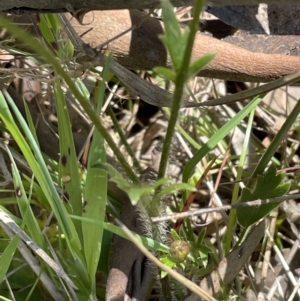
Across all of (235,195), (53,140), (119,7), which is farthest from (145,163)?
(119,7)

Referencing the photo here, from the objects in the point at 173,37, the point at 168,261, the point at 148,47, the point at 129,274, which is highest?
the point at 173,37

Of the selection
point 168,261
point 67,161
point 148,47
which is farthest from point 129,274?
point 148,47

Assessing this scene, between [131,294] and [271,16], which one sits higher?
[271,16]

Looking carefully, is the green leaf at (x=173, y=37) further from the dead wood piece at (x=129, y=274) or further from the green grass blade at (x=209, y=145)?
the dead wood piece at (x=129, y=274)

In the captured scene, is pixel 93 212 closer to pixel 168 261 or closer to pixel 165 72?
pixel 168 261

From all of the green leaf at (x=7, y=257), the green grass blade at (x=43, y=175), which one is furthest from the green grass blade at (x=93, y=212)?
the green leaf at (x=7, y=257)

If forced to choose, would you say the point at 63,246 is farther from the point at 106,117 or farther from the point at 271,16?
the point at 271,16

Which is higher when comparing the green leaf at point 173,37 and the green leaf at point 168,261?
the green leaf at point 173,37

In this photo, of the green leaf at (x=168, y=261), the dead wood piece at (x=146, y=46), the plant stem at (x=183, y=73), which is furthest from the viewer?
the dead wood piece at (x=146, y=46)

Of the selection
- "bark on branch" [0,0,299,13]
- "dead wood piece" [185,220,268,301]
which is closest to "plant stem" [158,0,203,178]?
"bark on branch" [0,0,299,13]

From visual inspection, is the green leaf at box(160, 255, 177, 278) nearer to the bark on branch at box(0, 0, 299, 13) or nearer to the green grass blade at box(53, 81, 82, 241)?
the green grass blade at box(53, 81, 82, 241)

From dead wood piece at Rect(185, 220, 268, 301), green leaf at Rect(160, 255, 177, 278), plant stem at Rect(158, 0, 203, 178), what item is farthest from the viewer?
dead wood piece at Rect(185, 220, 268, 301)
